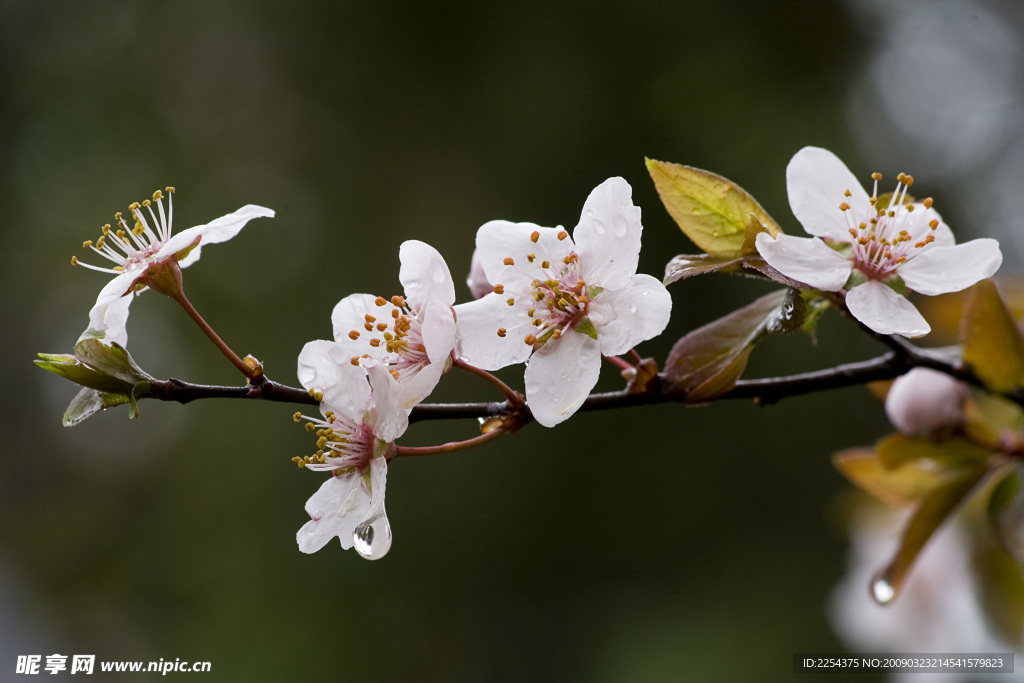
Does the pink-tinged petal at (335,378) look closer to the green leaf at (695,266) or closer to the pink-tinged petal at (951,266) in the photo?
the green leaf at (695,266)

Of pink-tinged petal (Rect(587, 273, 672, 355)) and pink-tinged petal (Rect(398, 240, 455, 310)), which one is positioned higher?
pink-tinged petal (Rect(398, 240, 455, 310))

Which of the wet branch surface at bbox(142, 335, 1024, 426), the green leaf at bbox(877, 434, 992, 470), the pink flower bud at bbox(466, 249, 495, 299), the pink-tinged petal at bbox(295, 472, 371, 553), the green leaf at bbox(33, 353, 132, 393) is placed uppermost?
the pink flower bud at bbox(466, 249, 495, 299)

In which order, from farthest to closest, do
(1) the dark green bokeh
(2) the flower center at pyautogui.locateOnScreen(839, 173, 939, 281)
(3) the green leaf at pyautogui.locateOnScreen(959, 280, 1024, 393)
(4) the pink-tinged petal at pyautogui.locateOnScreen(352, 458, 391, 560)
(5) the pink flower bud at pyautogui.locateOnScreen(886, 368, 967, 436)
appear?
(1) the dark green bokeh, (5) the pink flower bud at pyautogui.locateOnScreen(886, 368, 967, 436), (3) the green leaf at pyautogui.locateOnScreen(959, 280, 1024, 393), (2) the flower center at pyautogui.locateOnScreen(839, 173, 939, 281), (4) the pink-tinged petal at pyautogui.locateOnScreen(352, 458, 391, 560)

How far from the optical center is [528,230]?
0.75m

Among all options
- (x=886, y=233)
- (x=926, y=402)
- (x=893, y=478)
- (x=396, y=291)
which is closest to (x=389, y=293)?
(x=396, y=291)

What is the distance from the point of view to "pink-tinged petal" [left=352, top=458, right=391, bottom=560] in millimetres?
659

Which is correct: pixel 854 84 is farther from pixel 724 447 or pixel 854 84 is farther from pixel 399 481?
pixel 399 481

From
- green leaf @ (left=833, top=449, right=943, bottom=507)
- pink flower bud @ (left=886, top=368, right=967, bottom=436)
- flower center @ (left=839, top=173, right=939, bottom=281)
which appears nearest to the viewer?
flower center @ (left=839, top=173, right=939, bottom=281)

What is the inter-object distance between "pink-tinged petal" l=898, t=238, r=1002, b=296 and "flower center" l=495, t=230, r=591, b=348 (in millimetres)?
334

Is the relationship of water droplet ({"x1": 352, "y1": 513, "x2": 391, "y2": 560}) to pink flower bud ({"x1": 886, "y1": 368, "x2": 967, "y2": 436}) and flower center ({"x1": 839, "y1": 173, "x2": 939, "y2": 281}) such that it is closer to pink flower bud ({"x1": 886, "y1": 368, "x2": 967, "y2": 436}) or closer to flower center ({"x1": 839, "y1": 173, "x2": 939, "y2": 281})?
flower center ({"x1": 839, "y1": 173, "x2": 939, "y2": 281})

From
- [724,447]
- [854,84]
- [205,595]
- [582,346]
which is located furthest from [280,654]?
[854,84]

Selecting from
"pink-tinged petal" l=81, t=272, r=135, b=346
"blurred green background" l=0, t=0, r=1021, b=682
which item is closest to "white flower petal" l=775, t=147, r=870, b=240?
"pink-tinged petal" l=81, t=272, r=135, b=346

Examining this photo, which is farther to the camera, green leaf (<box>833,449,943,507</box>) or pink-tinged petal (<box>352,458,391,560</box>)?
green leaf (<box>833,449,943,507</box>)

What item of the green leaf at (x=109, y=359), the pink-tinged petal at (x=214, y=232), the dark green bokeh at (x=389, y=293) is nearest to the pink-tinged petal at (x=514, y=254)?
the pink-tinged petal at (x=214, y=232)
